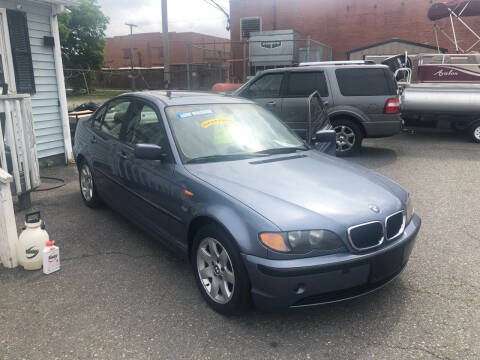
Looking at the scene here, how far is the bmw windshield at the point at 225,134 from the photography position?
3.56m

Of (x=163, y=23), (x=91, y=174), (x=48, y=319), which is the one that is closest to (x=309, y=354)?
(x=48, y=319)

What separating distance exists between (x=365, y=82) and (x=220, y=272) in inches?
254

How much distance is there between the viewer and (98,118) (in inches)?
203

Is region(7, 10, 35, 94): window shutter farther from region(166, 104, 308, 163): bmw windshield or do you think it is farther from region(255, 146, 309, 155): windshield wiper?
region(255, 146, 309, 155): windshield wiper

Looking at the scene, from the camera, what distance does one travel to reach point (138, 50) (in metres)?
54.8

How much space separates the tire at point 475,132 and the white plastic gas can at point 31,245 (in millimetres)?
10041

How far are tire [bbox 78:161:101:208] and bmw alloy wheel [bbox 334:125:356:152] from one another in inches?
202

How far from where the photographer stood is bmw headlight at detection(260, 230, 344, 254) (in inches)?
101

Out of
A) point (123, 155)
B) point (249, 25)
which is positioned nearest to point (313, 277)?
point (123, 155)

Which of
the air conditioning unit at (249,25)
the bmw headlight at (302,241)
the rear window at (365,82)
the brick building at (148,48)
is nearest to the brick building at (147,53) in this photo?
the brick building at (148,48)

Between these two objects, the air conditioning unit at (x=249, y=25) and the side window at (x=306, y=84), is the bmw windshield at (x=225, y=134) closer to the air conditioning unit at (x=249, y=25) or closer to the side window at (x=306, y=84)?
the side window at (x=306, y=84)

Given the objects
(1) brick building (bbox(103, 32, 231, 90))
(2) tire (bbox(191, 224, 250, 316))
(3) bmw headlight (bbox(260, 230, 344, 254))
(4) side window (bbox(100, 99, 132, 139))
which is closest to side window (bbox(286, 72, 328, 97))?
(4) side window (bbox(100, 99, 132, 139))

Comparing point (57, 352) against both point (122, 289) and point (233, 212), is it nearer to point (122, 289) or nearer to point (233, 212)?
point (122, 289)

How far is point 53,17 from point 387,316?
7.48 meters
